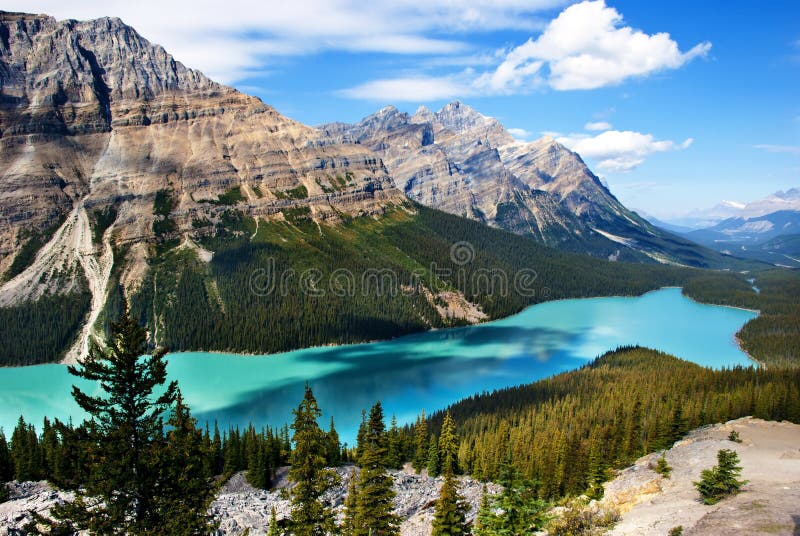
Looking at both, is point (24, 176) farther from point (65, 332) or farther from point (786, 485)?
point (786, 485)

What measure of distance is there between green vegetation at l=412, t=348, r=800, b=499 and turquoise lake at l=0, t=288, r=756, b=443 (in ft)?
58.1

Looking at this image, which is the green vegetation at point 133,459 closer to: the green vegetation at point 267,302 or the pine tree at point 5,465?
the pine tree at point 5,465

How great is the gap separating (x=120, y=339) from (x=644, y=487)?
41.3 metres

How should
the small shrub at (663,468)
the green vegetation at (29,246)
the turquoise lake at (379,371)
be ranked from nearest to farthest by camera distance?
the small shrub at (663,468) < the turquoise lake at (379,371) < the green vegetation at (29,246)

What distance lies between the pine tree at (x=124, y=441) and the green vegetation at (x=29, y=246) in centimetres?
18160

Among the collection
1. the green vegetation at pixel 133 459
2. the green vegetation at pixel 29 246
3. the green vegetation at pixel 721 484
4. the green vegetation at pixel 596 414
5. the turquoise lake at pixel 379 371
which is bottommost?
the turquoise lake at pixel 379 371

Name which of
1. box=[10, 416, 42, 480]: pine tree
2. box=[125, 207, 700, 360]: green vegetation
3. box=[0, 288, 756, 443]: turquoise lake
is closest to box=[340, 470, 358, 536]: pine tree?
box=[10, 416, 42, 480]: pine tree

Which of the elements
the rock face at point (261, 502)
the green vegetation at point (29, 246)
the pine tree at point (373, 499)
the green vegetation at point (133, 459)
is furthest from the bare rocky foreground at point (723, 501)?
the green vegetation at point (29, 246)

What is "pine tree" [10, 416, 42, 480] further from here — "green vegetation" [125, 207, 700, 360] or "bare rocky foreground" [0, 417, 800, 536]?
"green vegetation" [125, 207, 700, 360]

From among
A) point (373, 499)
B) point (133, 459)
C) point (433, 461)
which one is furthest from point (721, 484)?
point (433, 461)

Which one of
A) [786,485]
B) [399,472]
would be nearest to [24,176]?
[399,472]

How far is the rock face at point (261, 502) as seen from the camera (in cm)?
4288

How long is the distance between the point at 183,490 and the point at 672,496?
3405 cm

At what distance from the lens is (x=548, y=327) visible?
19025cm
